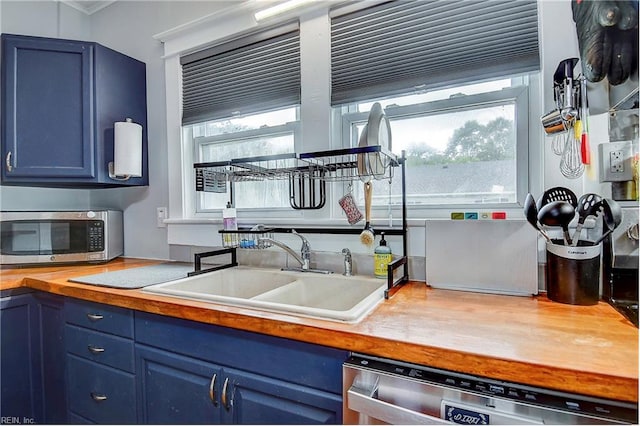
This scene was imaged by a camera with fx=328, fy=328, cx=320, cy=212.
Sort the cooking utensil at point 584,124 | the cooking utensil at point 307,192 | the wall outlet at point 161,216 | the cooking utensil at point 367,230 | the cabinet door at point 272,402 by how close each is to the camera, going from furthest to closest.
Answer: the wall outlet at point 161,216, the cooking utensil at point 307,192, the cooking utensil at point 367,230, the cooking utensil at point 584,124, the cabinet door at point 272,402

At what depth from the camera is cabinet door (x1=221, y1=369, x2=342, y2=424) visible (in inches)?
33.1

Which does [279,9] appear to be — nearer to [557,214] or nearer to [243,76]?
[243,76]

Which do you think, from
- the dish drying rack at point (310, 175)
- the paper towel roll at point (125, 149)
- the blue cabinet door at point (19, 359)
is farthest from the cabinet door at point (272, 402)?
the paper towel roll at point (125, 149)

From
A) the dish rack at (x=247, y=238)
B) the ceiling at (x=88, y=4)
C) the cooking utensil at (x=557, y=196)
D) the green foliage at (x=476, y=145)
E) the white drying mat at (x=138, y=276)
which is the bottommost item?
the white drying mat at (x=138, y=276)

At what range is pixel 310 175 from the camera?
4.45 ft

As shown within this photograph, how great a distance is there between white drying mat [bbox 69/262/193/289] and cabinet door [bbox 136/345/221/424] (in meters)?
0.27

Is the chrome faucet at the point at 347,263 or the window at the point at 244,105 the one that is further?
the window at the point at 244,105

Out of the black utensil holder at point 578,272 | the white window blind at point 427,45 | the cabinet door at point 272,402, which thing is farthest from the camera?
the white window blind at point 427,45

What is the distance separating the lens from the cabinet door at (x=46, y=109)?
1720 mm

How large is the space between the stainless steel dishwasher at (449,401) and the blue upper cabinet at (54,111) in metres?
1.82

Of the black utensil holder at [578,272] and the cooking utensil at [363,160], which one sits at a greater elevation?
the cooking utensil at [363,160]

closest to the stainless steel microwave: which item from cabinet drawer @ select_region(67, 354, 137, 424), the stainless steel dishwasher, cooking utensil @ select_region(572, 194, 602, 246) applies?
cabinet drawer @ select_region(67, 354, 137, 424)

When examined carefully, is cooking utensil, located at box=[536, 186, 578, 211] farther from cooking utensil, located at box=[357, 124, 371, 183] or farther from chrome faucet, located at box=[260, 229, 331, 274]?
chrome faucet, located at box=[260, 229, 331, 274]

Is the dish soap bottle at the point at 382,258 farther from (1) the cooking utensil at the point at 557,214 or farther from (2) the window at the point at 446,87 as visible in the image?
(1) the cooking utensil at the point at 557,214
